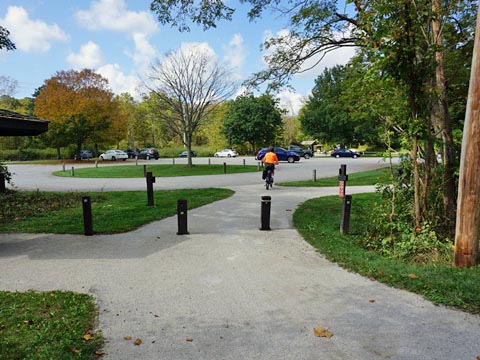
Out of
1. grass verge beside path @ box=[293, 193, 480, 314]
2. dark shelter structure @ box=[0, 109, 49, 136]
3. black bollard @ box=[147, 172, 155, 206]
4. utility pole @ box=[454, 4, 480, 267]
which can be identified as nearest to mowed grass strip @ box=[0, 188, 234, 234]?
black bollard @ box=[147, 172, 155, 206]

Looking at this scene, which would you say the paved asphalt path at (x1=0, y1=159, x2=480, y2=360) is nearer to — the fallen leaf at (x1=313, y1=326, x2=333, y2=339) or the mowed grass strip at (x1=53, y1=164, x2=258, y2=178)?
the fallen leaf at (x1=313, y1=326, x2=333, y2=339)

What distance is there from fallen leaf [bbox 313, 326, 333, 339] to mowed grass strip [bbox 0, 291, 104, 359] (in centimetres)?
210

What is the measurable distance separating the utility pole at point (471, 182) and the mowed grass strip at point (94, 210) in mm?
6586

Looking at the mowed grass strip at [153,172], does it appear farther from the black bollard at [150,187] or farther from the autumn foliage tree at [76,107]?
the autumn foliage tree at [76,107]

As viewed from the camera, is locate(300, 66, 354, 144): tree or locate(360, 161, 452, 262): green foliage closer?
locate(360, 161, 452, 262): green foliage

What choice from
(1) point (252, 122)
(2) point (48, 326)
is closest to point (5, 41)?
(2) point (48, 326)

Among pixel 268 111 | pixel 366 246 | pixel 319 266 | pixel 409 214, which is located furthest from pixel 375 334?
pixel 268 111

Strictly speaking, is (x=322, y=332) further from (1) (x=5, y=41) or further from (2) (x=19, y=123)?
(1) (x=5, y=41)

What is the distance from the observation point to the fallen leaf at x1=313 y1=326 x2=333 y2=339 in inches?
129

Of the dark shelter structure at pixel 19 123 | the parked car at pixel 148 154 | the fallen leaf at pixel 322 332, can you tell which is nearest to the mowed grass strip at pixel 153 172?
the dark shelter structure at pixel 19 123

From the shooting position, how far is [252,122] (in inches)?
2151

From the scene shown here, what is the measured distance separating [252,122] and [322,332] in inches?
2068

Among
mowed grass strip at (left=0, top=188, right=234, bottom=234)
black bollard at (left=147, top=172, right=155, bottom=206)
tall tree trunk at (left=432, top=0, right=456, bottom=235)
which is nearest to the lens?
tall tree trunk at (left=432, top=0, right=456, bottom=235)

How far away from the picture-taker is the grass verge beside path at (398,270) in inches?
160
